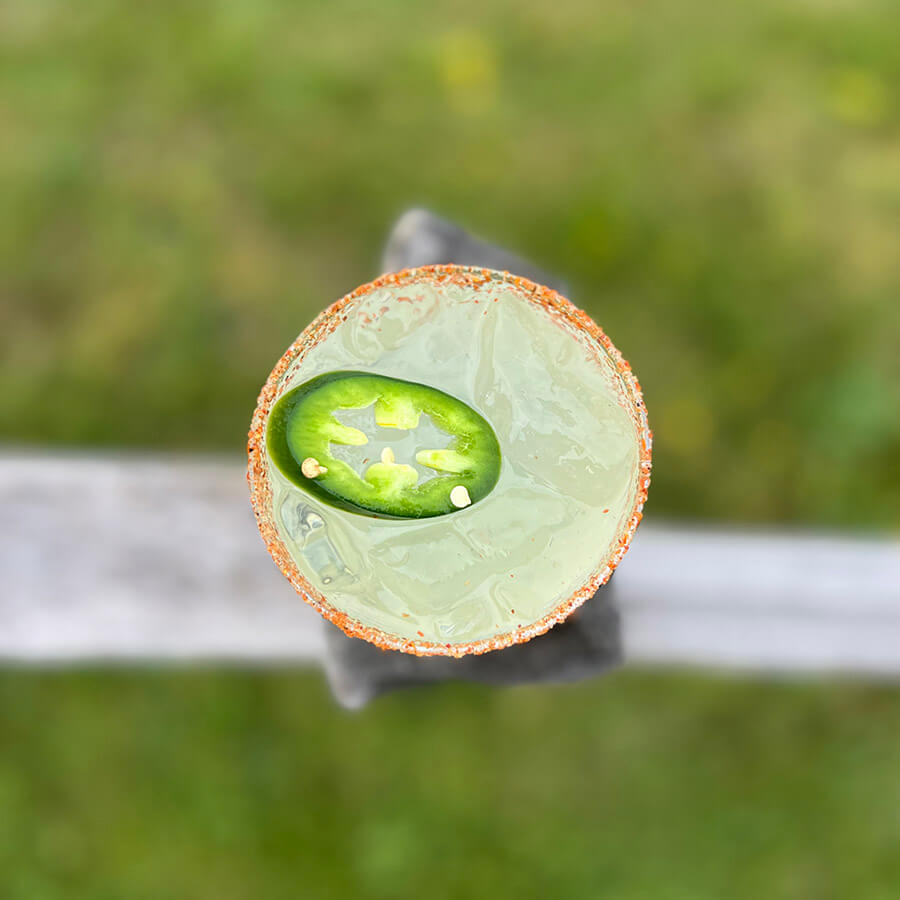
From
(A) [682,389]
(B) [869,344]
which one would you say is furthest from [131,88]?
(B) [869,344]

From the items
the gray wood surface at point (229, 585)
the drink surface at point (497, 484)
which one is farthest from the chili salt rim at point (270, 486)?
the gray wood surface at point (229, 585)

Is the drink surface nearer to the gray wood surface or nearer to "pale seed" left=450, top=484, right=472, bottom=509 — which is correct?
"pale seed" left=450, top=484, right=472, bottom=509

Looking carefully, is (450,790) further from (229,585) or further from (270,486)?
(270,486)

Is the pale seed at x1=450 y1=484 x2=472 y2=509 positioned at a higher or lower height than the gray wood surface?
higher

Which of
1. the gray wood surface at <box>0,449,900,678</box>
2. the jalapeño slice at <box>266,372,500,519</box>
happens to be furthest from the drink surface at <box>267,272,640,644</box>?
the gray wood surface at <box>0,449,900,678</box>

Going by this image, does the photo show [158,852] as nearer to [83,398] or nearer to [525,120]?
[83,398]

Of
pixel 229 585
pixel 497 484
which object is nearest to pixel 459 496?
pixel 497 484
